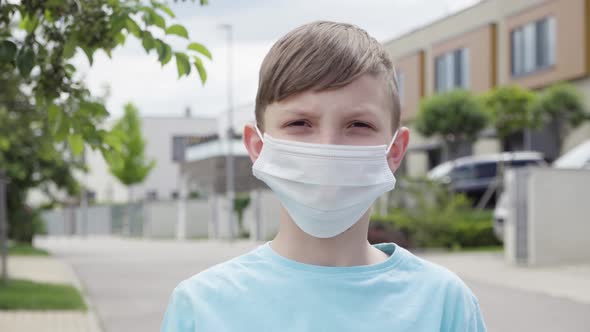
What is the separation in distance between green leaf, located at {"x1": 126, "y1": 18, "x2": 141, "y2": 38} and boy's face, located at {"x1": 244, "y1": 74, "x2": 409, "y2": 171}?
5.24ft

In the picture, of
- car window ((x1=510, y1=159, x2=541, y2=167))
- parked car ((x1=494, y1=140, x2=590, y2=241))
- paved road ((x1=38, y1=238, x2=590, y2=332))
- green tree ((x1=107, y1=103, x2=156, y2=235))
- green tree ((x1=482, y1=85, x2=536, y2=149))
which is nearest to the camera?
paved road ((x1=38, y1=238, x2=590, y2=332))

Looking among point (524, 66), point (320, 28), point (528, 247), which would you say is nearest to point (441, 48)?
point (524, 66)

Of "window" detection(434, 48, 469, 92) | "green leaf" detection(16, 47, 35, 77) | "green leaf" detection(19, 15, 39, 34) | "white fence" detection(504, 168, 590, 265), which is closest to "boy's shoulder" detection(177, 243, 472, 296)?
"green leaf" detection(16, 47, 35, 77)

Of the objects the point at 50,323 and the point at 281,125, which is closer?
the point at 281,125

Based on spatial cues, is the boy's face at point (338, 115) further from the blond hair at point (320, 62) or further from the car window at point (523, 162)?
the car window at point (523, 162)

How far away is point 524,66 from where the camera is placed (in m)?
31.7

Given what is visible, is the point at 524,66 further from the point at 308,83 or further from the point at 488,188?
the point at 308,83

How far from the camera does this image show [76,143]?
3.75m

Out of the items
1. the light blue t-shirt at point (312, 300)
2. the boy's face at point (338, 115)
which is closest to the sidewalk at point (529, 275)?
the light blue t-shirt at point (312, 300)

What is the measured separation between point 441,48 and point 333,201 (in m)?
36.7

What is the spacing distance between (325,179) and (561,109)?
25.3 meters

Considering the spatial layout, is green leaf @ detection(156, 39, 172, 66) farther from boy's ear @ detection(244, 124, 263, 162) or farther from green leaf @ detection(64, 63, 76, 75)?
boy's ear @ detection(244, 124, 263, 162)

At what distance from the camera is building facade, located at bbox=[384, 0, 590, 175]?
28250mm

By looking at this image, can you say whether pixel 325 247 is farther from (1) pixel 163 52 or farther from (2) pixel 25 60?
(2) pixel 25 60
